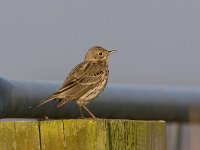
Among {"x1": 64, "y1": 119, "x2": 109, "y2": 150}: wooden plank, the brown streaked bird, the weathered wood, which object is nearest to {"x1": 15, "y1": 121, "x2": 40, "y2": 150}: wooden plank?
the weathered wood

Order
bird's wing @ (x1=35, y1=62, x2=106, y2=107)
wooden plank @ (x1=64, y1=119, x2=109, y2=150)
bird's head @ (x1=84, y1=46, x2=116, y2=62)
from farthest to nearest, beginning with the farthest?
bird's head @ (x1=84, y1=46, x2=116, y2=62) < bird's wing @ (x1=35, y1=62, x2=106, y2=107) < wooden plank @ (x1=64, y1=119, x2=109, y2=150)

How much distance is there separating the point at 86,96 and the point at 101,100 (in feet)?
5.51

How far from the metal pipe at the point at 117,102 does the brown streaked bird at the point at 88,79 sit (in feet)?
1.98

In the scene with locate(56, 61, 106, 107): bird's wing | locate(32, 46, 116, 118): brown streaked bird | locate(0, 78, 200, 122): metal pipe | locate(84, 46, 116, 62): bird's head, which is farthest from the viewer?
locate(84, 46, 116, 62): bird's head

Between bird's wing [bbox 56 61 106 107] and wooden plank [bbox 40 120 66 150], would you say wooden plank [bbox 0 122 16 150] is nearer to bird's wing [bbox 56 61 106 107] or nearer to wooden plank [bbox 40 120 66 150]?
wooden plank [bbox 40 120 66 150]

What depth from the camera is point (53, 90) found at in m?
5.54

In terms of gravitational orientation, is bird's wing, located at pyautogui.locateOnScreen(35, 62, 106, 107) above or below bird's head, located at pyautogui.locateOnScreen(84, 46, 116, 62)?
below

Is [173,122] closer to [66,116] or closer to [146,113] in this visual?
[146,113]

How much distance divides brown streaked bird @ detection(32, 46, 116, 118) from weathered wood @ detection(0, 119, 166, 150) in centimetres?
223

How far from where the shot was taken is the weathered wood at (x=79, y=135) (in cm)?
396

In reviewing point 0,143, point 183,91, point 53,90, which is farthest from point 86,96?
point 0,143

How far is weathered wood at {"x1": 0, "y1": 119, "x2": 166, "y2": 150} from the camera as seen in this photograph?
3.96 metres

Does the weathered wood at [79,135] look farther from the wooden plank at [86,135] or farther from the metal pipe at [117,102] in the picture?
the metal pipe at [117,102]

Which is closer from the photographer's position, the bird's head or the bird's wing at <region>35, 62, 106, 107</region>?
the bird's wing at <region>35, 62, 106, 107</region>
